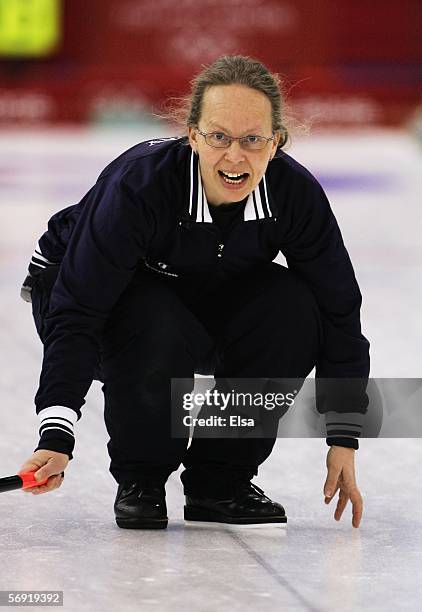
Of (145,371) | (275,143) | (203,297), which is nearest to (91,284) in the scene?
(145,371)

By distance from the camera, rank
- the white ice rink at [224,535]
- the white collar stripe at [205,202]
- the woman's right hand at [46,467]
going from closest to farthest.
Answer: the white ice rink at [224,535], the woman's right hand at [46,467], the white collar stripe at [205,202]

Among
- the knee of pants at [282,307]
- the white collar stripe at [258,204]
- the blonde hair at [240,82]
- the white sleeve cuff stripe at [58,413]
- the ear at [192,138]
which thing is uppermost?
the blonde hair at [240,82]

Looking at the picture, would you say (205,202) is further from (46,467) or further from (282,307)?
(46,467)

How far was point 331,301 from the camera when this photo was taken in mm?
2176

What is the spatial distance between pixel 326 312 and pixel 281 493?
0.37 m

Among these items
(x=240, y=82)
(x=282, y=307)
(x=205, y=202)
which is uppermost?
(x=240, y=82)

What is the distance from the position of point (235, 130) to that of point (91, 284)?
342 mm

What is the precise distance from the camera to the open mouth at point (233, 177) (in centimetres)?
205

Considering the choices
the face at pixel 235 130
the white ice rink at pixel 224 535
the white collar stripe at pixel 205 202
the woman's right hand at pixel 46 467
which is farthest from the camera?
the white collar stripe at pixel 205 202

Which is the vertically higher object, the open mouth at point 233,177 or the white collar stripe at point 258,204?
the open mouth at point 233,177

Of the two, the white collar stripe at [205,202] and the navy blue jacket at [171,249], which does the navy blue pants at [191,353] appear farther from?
the white collar stripe at [205,202]

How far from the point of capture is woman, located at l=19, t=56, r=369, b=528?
2029mm

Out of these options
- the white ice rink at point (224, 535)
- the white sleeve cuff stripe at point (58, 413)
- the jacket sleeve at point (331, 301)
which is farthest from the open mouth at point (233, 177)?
the white ice rink at point (224, 535)

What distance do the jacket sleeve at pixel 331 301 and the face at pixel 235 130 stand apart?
0.43 feet
